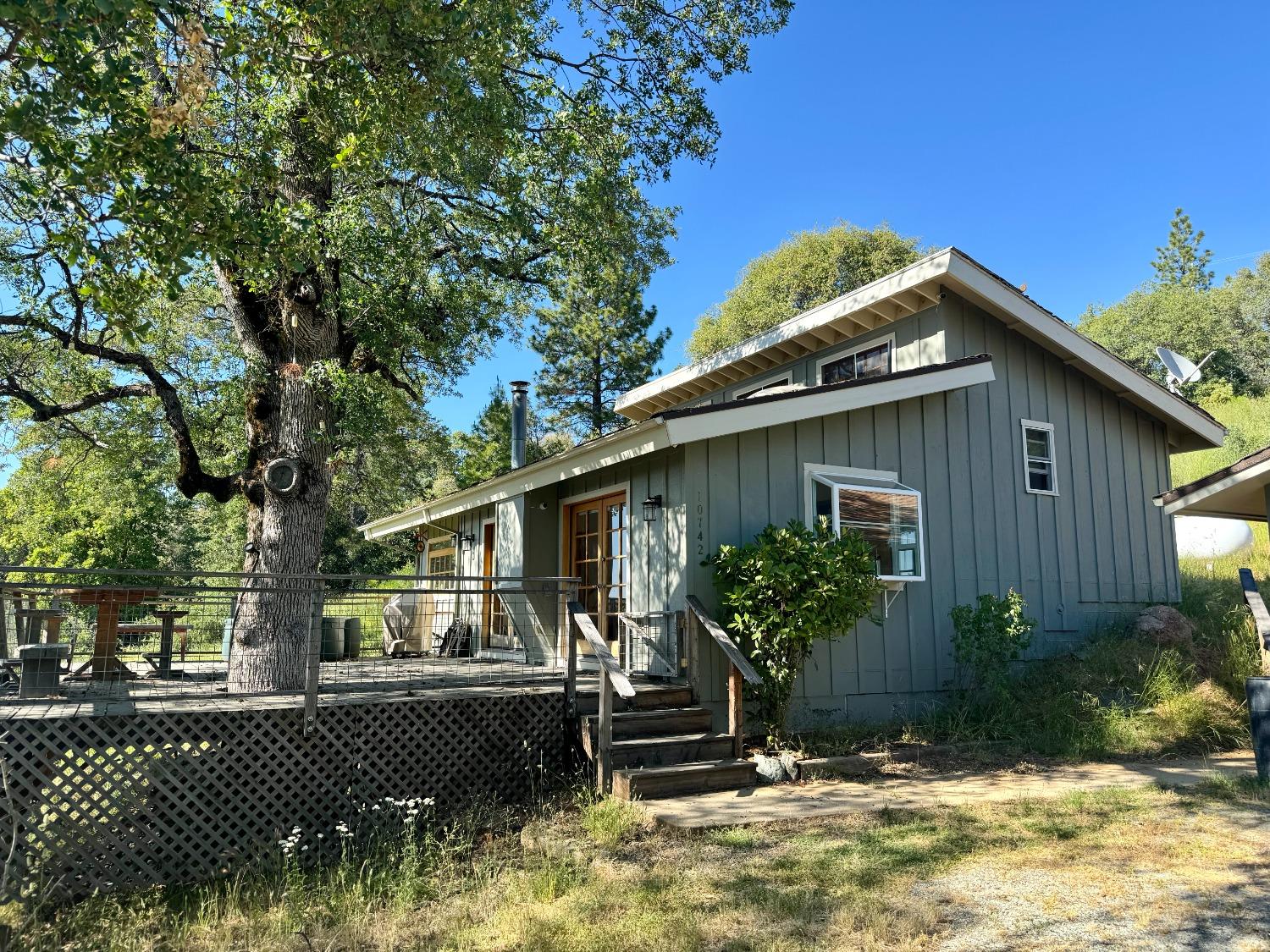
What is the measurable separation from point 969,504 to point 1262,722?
376 cm

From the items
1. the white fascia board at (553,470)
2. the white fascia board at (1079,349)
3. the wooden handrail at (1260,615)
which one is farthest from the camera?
the white fascia board at (1079,349)

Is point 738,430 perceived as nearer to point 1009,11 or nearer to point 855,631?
point 855,631

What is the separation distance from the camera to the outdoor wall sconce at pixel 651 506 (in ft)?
27.1

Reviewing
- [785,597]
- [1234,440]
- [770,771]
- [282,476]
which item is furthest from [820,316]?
[1234,440]

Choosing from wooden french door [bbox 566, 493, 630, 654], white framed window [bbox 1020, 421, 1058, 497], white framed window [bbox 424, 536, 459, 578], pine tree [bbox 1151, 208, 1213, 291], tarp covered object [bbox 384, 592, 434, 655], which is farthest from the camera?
pine tree [bbox 1151, 208, 1213, 291]

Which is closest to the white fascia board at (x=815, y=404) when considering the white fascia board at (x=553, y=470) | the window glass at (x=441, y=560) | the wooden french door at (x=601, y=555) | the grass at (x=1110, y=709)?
the white fascia board at (x=553, y=470)

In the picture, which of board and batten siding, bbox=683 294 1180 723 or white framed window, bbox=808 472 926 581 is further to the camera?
white framed window, bbox=808 472 926 581

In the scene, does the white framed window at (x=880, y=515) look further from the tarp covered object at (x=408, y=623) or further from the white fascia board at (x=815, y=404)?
the tarp covered object at (x=408, y=623)

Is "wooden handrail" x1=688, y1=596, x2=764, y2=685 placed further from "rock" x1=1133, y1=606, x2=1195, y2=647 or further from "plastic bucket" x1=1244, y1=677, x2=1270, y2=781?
"rock" x1=1133, y1=606, x2=1195, y2=647

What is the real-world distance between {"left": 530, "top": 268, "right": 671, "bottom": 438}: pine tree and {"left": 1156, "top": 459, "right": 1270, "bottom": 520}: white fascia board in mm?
18916

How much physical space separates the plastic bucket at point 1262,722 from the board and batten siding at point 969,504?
2994mm

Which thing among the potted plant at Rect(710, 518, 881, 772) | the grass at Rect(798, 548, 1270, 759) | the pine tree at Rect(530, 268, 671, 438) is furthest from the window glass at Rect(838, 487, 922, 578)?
the pine tree at Rect(530, 268, 671, 438)

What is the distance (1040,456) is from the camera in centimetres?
1036

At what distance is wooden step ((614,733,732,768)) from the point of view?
22.0 ft
